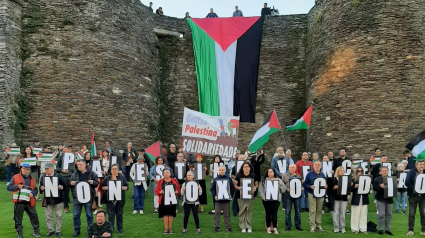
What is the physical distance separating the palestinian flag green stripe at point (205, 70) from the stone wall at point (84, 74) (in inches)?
121

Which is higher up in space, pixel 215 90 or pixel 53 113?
pixel 215 90

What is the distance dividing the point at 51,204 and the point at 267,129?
6136 millimetres

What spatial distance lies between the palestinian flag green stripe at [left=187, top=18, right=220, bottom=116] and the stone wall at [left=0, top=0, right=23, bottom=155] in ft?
26.9

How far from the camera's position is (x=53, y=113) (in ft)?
54.4

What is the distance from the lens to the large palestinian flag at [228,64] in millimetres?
20047

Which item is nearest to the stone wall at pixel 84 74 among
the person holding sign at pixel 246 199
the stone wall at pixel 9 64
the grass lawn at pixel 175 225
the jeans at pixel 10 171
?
the stone wall at pixel 9 64

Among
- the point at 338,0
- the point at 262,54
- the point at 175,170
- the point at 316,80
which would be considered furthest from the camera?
the point at 262,54

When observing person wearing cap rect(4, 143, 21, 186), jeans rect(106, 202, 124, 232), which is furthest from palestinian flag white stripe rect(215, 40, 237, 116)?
jeans rect(106, 202, 124, 232)

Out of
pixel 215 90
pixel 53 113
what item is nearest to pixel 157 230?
pixel 53 113

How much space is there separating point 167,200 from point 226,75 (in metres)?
11.9

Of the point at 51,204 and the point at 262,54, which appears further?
the point at 262,54

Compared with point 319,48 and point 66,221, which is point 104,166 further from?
point 319,48

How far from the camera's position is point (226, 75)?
798 inches

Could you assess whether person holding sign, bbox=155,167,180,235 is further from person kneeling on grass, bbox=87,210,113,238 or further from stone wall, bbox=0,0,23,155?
stone wall, bbox=0,0,23,155
